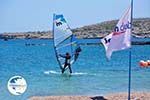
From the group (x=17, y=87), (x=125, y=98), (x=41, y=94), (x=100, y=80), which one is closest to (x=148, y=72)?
(x=100, y=80)

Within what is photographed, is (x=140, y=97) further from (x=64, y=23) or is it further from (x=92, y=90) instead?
(x=64, y=23)

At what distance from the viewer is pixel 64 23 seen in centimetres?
3316

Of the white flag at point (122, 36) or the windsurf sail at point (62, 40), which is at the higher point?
the white flag at point (122, 36)

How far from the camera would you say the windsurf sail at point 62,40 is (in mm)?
32375

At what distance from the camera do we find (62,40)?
1277 inches

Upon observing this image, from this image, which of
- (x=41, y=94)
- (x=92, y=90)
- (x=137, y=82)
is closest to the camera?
(x=41, y=94)

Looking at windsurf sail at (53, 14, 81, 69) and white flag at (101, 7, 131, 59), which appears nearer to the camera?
white flag at (101, 7, 131, 59)

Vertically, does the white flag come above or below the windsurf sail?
above

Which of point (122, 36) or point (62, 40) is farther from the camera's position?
point (62, 40)

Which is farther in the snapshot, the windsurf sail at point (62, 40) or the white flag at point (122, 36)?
the windsurf sail at point (62, 40)

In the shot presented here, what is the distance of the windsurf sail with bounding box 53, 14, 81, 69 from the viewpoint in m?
32.4

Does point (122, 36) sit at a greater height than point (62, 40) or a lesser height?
greater

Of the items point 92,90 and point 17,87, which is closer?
point 17,87

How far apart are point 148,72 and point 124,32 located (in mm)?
19090
